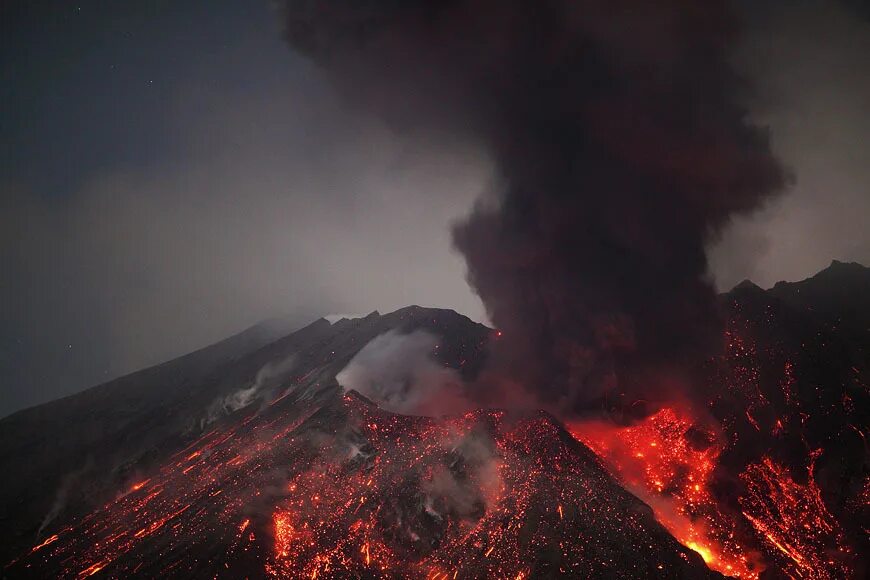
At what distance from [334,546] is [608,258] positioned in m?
29.9

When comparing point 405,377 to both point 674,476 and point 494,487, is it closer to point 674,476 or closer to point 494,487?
point 494,487

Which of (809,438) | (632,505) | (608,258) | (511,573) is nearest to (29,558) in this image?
(511,573)

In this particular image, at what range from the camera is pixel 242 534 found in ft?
61.6

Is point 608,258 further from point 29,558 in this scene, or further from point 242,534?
point 29,558

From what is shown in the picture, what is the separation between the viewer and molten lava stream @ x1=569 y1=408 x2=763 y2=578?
19.5m

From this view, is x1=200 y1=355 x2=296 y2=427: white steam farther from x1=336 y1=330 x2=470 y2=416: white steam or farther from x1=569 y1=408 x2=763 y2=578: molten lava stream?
x1=569 y1=408 x2=763 y2=578: molten lava stream

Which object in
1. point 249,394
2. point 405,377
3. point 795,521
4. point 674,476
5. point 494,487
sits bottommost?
point 795,521

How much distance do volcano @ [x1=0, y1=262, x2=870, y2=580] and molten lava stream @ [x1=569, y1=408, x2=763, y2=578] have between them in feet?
0.35

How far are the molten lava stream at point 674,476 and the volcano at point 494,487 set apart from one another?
11cm

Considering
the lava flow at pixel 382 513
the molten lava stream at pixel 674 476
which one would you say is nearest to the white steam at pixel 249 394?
the lava flow at pixel 382 513

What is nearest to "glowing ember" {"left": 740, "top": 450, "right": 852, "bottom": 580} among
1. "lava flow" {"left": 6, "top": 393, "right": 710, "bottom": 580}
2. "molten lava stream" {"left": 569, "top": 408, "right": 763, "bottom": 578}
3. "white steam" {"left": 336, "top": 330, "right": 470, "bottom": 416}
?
"molten lava stream" {"left": 569, "top": 408, "right": 763, "bottom": 578}

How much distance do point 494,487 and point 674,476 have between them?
458 inches

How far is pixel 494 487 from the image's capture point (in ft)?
72.1

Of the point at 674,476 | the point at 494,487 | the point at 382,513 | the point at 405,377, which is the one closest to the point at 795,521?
the point at 674,476
